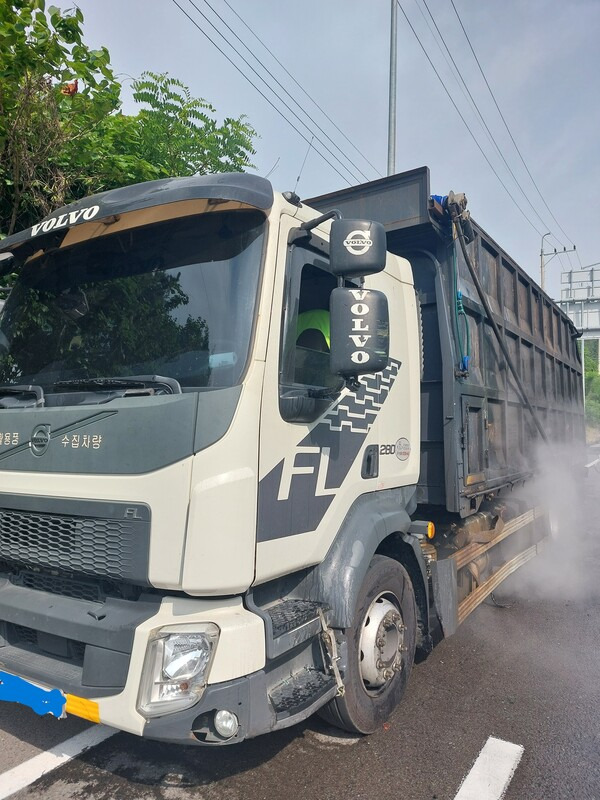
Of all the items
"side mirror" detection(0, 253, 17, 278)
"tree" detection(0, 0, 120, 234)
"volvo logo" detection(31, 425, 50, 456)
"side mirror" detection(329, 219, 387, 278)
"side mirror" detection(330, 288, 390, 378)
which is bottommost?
"volvo logo" detection(31, 425, 50, 456)

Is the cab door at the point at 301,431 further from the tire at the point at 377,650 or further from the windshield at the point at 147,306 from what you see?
the tire at the point at 377,650

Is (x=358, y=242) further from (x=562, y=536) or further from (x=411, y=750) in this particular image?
(x=562, y=536)

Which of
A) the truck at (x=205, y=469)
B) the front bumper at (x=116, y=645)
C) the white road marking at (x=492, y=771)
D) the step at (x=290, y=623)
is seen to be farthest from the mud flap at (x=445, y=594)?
the front bumper at (x=116, y=645)

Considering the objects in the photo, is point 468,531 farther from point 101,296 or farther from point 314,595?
point 101,296

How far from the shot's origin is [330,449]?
2.92 metres

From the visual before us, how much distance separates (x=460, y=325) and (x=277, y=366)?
2.08 m

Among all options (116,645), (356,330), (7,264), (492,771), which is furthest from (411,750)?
(7,264)

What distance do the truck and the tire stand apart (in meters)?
0.01

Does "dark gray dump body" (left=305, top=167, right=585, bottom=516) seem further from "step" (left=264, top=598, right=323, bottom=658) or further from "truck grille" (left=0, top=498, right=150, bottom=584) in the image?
"truck grille" (left=0, top=498, right=150, bottom=584)

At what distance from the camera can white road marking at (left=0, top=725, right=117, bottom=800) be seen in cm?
267

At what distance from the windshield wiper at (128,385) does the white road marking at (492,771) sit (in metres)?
2.30

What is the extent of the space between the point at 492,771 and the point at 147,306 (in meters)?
2.86

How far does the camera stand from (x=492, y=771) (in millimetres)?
2879

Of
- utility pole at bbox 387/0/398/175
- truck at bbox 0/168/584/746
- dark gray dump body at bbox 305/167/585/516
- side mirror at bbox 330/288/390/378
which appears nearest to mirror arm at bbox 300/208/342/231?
truck at bbox 0/168/584/746
